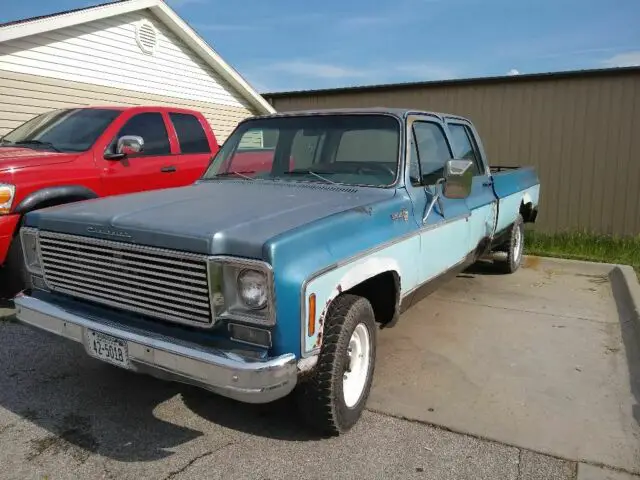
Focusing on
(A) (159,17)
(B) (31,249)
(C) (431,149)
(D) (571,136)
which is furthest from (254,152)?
(A) (159,17)

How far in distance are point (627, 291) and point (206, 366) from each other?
17.1 ft

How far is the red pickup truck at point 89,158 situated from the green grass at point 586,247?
542 cm

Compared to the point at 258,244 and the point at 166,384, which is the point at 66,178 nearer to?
the point at 166,384

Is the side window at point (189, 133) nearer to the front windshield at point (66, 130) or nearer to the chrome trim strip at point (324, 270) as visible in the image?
the front windshield at point (66, 130)

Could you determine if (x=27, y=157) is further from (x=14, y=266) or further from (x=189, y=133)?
(x=189, y=133)

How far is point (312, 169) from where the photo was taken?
3990mm

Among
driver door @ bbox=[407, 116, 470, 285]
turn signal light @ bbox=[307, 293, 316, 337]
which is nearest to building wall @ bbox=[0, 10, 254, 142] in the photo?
driver door @ bbox=[407, 116, 470, 285]

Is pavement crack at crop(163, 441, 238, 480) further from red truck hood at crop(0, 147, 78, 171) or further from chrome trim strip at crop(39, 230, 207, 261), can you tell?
red truck hood at crop(0, 147, 78, 171)

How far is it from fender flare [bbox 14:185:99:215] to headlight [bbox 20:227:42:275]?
65.7 inches

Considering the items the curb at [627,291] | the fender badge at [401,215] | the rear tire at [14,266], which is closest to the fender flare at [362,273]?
the fender badge at [401,215]

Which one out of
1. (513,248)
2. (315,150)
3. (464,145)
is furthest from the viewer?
(513,248)

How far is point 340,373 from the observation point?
2.83 meters

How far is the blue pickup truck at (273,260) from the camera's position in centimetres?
250

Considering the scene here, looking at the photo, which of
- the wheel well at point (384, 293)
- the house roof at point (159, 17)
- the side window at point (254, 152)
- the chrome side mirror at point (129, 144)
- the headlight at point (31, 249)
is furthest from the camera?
the house roof at point (159, 17)
